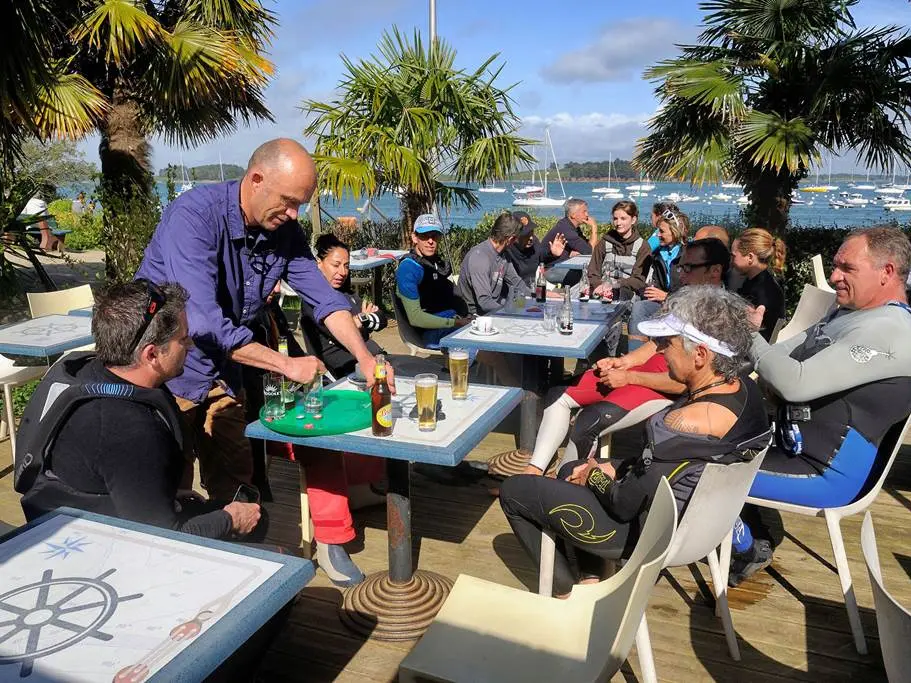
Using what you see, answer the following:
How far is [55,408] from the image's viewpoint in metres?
1.90

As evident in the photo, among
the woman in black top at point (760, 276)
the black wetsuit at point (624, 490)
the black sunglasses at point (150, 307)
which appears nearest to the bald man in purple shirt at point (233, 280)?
the black sunglasses at point (150, 307)

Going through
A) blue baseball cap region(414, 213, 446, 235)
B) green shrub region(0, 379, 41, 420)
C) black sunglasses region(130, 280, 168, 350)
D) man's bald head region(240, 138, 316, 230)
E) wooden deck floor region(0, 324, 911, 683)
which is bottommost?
wooden deck floor region(0, 324, 911, 683)

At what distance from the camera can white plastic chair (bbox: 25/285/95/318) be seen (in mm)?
5363

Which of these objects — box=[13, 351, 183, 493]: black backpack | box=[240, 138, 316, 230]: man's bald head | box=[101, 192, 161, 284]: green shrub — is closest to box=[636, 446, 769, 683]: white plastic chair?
box=[13, 351, 183, 493]: black backpack

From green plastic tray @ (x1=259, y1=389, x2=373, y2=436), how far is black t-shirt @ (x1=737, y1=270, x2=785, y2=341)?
301 centimetres

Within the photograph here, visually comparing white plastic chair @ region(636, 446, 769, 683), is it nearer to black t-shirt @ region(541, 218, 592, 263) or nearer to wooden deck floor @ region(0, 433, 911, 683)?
wooden deck floor @ region(0, 433, 911, 683)

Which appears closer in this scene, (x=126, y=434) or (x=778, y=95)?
(x=126, y=434)

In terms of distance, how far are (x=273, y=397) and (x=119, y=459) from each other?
819 mm

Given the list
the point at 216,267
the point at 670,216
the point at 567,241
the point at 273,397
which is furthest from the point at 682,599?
the point at 567,241

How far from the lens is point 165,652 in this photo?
4.36ft

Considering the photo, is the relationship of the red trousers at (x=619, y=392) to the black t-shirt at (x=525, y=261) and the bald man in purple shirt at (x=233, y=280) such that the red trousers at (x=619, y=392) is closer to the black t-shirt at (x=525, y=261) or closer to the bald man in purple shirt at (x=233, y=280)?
the bald man in purple shirt at (x=233, y=280)

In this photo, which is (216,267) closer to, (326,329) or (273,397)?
(273,397)

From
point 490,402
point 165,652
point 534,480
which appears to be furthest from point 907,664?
point 490,402

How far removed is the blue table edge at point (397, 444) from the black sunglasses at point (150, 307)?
0.60 m
